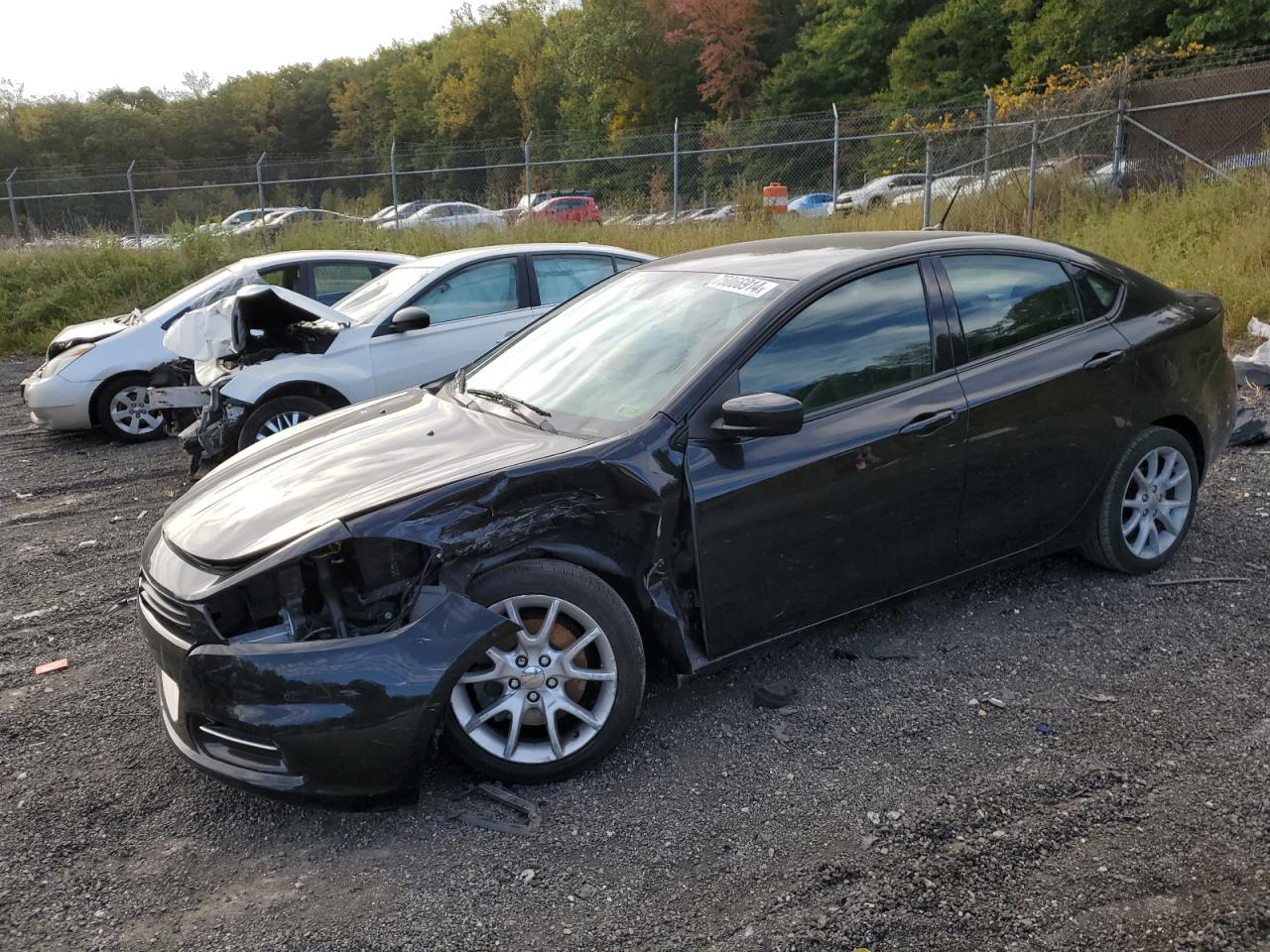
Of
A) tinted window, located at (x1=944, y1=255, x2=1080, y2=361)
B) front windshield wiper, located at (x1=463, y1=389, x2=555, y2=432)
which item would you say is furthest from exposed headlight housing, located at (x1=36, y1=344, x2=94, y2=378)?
tinted window, located at (x1=944, y1=255, x2=1080, y2=361)

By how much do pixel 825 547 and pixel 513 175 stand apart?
19514mm

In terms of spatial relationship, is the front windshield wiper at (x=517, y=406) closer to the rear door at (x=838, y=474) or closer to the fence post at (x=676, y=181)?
the rear door at (x=838, y=474)

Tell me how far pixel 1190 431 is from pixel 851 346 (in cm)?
201

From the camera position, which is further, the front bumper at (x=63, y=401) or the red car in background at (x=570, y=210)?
the red car in background at (x=570, y=210)

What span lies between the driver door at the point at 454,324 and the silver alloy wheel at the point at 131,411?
304 cm

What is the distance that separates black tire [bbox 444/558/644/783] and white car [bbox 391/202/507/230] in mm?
15935

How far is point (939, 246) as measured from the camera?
161 inches

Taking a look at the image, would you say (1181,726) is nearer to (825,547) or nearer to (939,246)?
(825,547)

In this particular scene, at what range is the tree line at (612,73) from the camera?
1412 inches

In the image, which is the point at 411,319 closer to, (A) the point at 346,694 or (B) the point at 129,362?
(B) the point at 129,362

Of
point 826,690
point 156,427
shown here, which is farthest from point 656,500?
point 156,427

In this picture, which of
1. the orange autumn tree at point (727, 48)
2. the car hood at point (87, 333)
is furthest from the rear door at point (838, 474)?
the orange autumn tree at point (727, 48)

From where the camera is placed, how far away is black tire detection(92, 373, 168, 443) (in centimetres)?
886

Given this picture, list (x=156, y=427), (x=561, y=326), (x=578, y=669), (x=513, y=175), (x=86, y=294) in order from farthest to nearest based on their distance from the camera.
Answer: (x=513, y=175) → (x=86, y=294) → (x=156, y=427) → (x=561, y=326) → (x=578, y=669)
